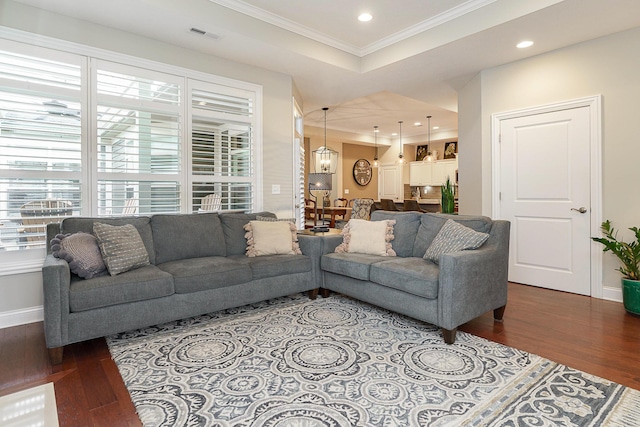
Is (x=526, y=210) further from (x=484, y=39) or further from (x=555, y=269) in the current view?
(x=484, y=39)

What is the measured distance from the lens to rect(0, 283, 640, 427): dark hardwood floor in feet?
5.85

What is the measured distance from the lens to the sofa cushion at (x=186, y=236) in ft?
10.6

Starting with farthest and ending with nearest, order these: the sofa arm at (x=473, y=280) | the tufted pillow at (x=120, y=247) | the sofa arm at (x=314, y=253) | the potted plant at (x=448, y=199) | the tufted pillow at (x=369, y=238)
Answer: the potted plant at (x=448, y=199), the sofa arm at (x=314, y=253), the tufted pillow at (x=369, y=238), the tufted pillow at (x=120, y=247), the sofa arm at (x=473, y=280)

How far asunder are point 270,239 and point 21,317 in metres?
2.21

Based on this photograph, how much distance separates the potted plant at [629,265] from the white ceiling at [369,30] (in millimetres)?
2018

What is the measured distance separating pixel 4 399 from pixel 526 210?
491 cm

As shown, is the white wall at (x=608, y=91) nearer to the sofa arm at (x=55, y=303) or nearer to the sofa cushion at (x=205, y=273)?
the sofa cushion at (x=205, y=273)

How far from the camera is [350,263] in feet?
10.5

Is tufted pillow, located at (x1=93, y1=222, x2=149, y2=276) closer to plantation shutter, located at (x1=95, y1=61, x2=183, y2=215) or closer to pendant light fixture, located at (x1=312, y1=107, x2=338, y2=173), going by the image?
plantation shutter, located at (x1=95, y1=61, x2=183, y2=215)

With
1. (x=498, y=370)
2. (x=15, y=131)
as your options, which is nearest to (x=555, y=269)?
(x=498, y=370)

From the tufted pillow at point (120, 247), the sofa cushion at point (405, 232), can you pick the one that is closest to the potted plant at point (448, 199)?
the sofa cushion at point (405, 232)

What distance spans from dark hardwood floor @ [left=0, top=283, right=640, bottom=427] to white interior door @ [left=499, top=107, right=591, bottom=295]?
59 cm

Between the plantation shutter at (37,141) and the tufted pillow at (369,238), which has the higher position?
the plantation shutter at (37,141)

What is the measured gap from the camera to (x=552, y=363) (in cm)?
217
